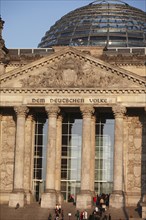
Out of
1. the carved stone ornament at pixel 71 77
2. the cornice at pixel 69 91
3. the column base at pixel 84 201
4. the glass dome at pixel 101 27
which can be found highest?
the glass dome at pixel 101 27

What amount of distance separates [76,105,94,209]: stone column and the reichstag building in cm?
11

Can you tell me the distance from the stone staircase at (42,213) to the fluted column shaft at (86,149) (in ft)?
10.0

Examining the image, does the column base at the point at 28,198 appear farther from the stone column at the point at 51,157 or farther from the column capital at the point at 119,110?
the column capital at the point at 119,110

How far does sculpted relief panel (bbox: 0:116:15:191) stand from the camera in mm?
93188

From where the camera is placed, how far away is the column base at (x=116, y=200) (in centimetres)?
8581

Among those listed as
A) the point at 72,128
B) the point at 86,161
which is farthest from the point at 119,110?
the point at 72,128

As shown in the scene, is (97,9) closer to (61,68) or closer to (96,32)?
(96,32)

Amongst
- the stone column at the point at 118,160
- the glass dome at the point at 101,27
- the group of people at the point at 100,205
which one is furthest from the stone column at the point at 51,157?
the glass dome at the point at 101,27

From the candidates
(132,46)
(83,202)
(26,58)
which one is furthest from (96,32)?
(83,202)

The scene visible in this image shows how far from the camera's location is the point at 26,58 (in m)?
96.8

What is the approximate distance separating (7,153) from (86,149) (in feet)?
34.7

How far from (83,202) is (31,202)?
23.8 feet

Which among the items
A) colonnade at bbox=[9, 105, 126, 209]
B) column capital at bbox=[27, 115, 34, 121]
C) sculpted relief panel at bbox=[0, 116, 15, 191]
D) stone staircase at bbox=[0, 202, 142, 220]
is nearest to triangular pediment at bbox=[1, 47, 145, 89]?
colonnade at bbox=[9, 105, 126, 209]

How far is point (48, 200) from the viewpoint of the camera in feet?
286
